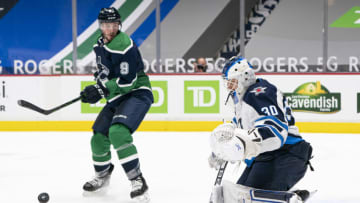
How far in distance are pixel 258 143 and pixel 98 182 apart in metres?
1.50

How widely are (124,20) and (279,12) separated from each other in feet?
7.86

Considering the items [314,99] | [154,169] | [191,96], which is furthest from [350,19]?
[154,169]

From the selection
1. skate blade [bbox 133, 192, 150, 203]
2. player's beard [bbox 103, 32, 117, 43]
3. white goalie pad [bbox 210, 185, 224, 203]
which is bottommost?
skate blade [bbox 133, 192, 150, 203]

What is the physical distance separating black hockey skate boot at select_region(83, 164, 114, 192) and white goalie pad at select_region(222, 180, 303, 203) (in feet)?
→ 4.18

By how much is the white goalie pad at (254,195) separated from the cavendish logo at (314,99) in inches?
163

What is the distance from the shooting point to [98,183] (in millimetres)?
2893

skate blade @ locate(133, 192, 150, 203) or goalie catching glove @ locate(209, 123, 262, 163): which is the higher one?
goalie catching glove @ locate(209, 123, 262, 163)

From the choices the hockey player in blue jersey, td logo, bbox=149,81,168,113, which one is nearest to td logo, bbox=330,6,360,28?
td logo, bbox=149,81,168,113

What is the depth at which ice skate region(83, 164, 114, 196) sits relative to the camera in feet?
9.31

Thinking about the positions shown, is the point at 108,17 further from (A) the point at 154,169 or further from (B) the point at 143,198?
(A) the point at 154,169

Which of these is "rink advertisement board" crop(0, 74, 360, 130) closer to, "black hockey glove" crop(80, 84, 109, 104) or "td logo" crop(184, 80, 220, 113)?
A: "td logo" crop(184, 80, 220, 113)

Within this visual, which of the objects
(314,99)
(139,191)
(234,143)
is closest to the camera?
(234,143)

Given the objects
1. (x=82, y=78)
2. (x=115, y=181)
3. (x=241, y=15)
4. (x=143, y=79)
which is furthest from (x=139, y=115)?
(x=241, y=15)

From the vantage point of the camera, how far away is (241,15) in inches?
270
